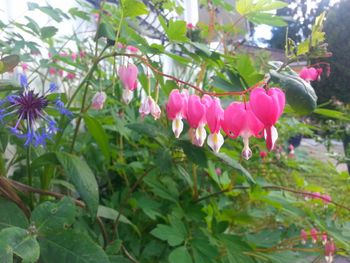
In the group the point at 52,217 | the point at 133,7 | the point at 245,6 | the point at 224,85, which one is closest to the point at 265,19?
the point at 245,6

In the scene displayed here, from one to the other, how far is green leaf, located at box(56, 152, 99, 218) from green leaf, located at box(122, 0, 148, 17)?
0.27 m

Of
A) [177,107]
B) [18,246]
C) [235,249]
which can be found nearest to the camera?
[18,246]

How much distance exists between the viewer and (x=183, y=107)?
0.50 metres

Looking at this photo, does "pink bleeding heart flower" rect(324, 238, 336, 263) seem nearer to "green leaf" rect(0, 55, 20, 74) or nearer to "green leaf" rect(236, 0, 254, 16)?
"green leaf" rect(236, 0, 254, 16)

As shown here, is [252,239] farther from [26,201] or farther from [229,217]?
[26,201]

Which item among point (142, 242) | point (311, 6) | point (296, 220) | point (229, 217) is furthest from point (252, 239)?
point (311, 6)

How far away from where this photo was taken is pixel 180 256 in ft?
2.14

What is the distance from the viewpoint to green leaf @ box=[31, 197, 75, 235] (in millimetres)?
449

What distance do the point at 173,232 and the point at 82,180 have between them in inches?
10.6

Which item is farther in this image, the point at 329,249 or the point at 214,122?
the point at 329,249

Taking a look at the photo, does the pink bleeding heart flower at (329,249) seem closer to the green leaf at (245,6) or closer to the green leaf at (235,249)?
the green leaf at (235,249)

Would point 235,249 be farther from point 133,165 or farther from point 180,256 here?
point 133,165

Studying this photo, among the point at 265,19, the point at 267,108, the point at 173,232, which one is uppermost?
the point at 265,19

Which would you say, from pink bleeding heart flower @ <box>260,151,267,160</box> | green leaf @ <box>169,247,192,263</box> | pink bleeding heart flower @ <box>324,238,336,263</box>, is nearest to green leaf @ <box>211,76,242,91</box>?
green leaf @ <box>169,247,192,263</box>
